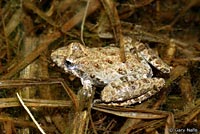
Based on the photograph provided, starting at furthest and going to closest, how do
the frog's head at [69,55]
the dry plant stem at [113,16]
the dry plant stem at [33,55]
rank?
the dry plant stem at [113,16] < the dry plant stem at [33,55] < the frog's head at [69,55]

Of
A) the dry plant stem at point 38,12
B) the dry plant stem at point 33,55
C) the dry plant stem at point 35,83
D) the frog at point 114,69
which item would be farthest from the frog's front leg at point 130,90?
the dry plant stem at point 38,12

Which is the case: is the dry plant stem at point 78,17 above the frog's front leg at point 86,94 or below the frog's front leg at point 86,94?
above

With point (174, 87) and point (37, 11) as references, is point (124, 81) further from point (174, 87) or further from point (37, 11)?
point (37, 11)

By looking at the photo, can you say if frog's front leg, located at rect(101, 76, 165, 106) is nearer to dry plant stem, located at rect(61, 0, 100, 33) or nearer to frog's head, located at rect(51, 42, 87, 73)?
frog's head, located at rect(51, 42, 87, 73)

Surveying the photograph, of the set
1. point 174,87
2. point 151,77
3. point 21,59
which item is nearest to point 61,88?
point 21,59

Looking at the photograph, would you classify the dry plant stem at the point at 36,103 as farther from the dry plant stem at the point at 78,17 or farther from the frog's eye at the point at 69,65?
the dry plant stem at the point at 78,17

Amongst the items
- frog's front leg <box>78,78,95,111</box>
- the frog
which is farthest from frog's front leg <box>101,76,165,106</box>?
frog's front leg <box>78,78,95,111</box>

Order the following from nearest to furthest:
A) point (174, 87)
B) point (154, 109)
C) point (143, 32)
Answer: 1. point (154, 109)
2. point (174, 87)
3. point (143, 32)

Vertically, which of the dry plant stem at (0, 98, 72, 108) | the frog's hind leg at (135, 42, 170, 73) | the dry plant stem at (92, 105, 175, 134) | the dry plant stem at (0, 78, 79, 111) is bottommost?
the dry plant stem at (92, 105, 175, 134)
